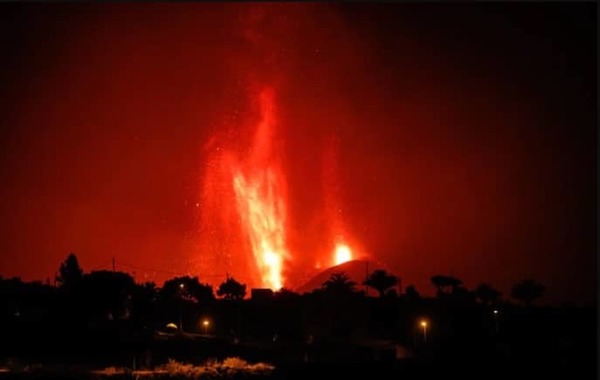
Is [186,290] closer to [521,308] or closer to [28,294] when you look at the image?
[28,294]

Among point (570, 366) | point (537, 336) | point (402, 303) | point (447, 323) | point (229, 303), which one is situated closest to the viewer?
point (570, 366)

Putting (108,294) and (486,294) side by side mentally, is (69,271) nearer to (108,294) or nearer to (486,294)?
(108,294)

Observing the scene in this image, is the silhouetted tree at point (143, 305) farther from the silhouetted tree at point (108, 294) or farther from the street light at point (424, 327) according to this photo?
the street light at point (424, 327)

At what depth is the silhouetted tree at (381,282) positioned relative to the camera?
99.4m

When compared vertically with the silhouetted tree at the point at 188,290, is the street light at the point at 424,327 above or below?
below

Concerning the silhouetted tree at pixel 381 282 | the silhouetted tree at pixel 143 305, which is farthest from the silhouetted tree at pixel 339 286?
the silhouetted tree at pixel 143 305

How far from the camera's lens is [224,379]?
30656mm

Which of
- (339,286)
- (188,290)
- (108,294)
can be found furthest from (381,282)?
(108,294)

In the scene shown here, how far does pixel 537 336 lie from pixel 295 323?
1041 inches

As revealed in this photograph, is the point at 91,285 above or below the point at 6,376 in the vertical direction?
above

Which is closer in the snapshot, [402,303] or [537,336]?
[537,336]

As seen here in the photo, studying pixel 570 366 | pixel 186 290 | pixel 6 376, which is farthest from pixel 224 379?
pixel 186 290

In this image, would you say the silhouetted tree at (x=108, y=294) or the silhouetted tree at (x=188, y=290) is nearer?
the silhouetted tree at (x=108, y=294)

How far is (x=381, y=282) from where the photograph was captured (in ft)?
327
